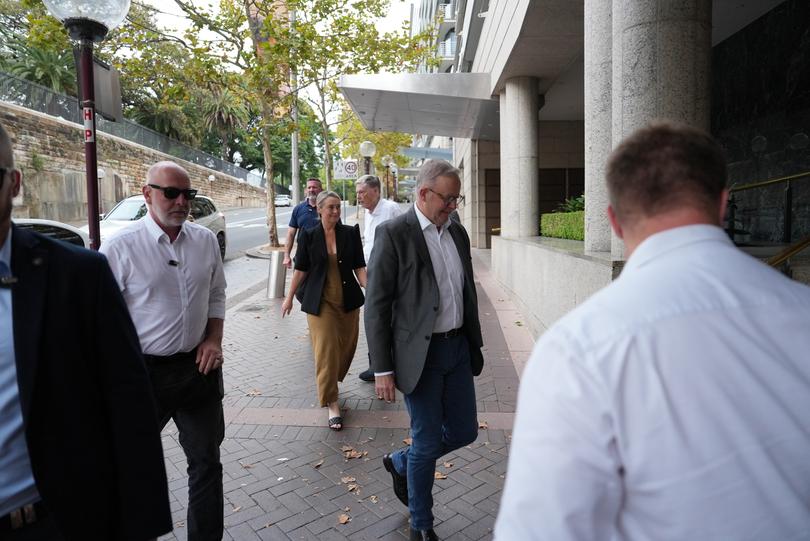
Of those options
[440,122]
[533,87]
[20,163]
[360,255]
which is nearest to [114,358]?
[360,255]

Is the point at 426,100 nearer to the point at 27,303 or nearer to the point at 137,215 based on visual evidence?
the point at 137,215

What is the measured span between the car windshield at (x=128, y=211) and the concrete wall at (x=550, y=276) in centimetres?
891

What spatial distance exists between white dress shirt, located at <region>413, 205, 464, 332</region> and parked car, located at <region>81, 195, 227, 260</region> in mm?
9161

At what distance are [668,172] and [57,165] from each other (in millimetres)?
24449

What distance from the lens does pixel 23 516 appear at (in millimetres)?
1481

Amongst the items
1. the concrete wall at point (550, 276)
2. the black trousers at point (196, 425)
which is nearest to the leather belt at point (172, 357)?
the black trousers at point (196, 425)

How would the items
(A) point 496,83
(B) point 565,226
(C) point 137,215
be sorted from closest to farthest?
1. (B) point 565,226
2. (A) point 496,83
3. (C) point 137,215

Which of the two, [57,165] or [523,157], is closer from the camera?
[523,157]

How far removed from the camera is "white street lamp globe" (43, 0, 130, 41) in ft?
13.3

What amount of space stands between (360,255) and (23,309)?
145 inches

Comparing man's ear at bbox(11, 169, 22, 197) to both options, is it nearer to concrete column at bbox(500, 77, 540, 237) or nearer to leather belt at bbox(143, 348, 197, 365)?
leather belt at bbox(143, 348, 197, 365)

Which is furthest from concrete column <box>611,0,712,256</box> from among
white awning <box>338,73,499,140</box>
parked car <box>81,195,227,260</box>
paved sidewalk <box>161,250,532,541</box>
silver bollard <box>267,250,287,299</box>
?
parked car <box>81,195,227,260</box>

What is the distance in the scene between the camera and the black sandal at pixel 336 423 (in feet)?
14.6

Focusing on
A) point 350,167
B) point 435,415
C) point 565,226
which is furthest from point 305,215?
point 350,167
